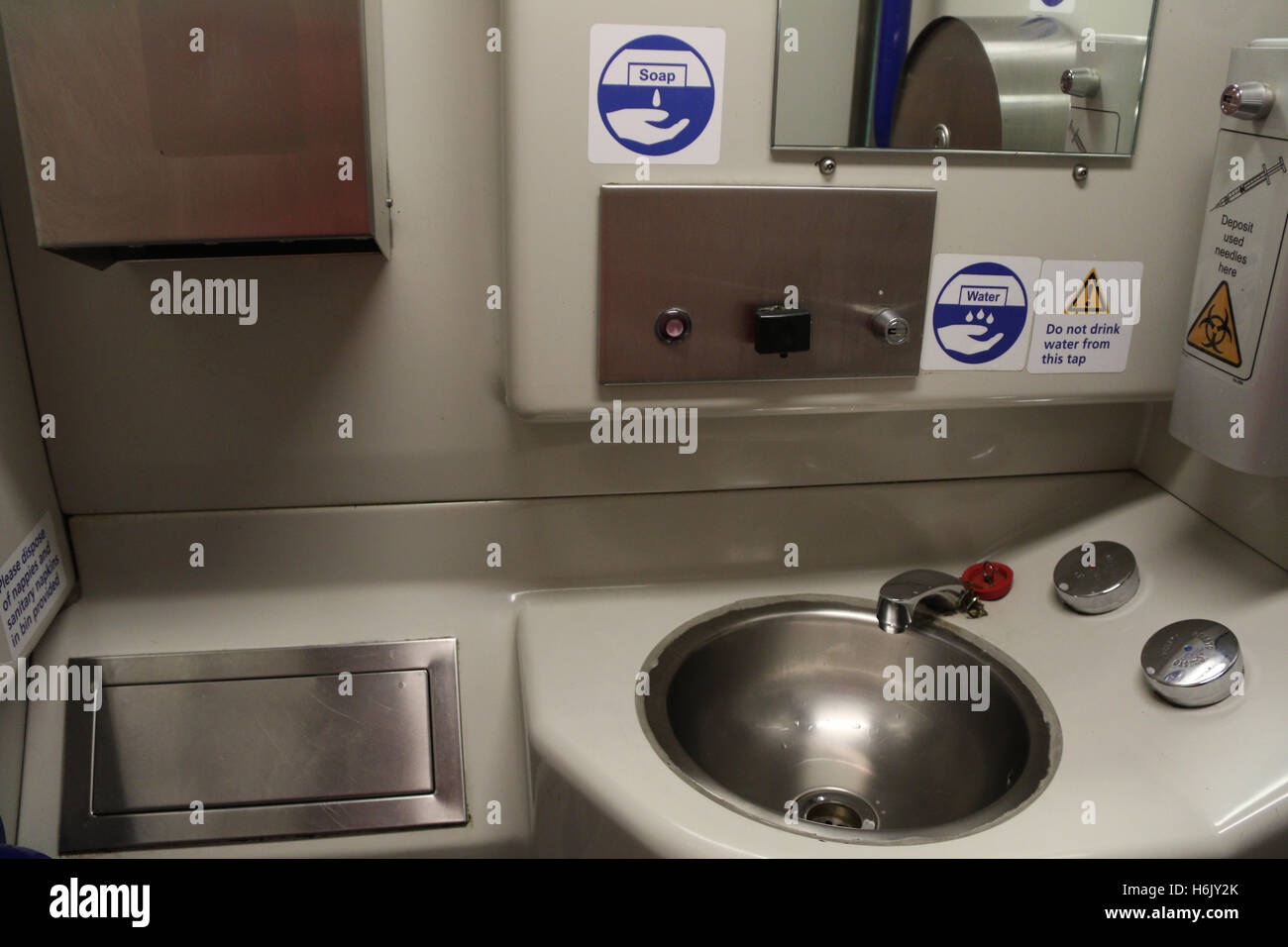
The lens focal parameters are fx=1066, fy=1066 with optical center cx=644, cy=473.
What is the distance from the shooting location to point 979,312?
96 centimetres

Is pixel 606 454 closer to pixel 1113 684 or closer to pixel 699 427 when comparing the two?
pixel 699 427

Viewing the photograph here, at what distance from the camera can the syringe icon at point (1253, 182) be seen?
0.86 metres

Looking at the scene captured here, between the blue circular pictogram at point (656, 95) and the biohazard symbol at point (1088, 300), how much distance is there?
1.23 feet

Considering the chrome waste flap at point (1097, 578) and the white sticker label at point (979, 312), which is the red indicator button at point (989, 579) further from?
the white sticker label at point (979, 312)

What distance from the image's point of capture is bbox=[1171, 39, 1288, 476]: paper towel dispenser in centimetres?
86

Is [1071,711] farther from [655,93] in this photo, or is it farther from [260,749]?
[260,749]

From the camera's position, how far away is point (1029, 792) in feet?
2.84

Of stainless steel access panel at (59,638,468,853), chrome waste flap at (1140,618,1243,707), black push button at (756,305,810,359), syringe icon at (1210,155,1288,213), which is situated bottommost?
stainless steel access panel at (59,638,468,853)

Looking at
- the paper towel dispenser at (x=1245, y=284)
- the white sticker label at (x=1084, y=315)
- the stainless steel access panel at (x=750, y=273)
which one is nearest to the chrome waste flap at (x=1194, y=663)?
the paper towel dispenser at (x=1245, y=284)

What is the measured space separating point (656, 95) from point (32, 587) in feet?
2.35

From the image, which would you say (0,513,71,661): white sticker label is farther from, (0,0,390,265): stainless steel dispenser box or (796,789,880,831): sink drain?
(796,789,880,831): sink drain

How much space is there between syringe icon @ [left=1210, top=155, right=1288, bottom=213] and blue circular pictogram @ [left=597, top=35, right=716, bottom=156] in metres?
0.45

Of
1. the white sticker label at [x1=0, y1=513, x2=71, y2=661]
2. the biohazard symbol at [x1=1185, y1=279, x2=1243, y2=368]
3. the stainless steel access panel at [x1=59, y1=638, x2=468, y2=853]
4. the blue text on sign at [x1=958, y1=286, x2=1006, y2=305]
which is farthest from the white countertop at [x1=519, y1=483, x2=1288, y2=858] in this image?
the white sticker label at [x1=0, y1=513, x2=71, y2=661]

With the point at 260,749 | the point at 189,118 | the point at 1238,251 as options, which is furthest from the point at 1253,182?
the point at 260,749
